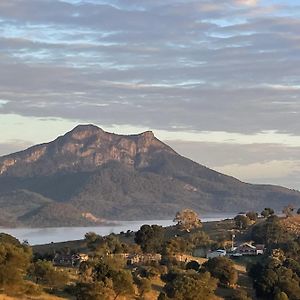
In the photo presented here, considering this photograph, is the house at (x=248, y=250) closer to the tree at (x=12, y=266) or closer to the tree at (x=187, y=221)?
the tree at (x=187, y=221)

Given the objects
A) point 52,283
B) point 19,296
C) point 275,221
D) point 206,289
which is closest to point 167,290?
point 206,289

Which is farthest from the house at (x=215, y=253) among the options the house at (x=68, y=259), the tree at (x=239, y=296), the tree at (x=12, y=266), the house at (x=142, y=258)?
the tree at (x=12, y=266)

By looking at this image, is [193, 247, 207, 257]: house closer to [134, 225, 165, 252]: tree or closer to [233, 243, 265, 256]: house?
[233, 243, 265, 256]: house

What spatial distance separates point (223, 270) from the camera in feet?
290

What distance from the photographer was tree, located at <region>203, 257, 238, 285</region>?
289 feet

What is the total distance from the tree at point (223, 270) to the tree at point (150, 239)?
48.7 feet

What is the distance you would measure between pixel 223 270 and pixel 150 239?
21090 millimetres

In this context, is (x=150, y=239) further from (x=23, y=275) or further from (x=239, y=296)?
(x=23, y=275)

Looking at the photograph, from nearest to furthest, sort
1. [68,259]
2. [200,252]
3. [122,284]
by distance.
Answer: [122,284], [68,259], [200,252]

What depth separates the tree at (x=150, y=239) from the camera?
106m

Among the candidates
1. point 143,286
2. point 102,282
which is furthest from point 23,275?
point 143,286

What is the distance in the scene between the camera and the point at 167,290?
75.8m

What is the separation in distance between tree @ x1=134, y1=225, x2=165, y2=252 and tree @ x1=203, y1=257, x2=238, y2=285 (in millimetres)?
14837

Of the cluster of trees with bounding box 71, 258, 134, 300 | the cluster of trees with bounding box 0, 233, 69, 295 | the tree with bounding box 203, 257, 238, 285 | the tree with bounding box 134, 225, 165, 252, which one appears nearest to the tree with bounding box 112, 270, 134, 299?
the cluster of trees with bounding box 71, 258, 134, 300
